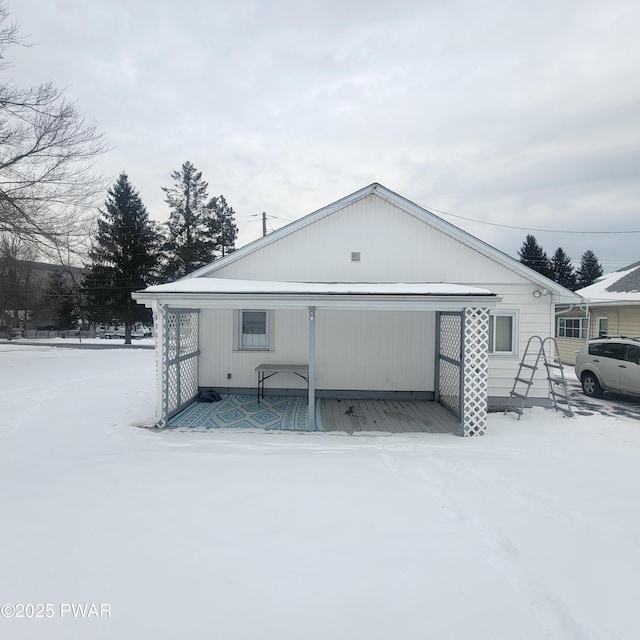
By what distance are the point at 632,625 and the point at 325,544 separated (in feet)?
7.07

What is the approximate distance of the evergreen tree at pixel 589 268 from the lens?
1619 inches

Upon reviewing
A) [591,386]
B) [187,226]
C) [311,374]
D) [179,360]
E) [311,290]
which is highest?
[187,226]

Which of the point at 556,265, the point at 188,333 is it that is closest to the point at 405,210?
the point at 188,333

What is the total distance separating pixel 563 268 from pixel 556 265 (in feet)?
2.20

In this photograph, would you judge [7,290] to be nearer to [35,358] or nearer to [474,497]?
[35,358]

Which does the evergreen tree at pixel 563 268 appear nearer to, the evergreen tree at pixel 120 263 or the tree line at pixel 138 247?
the tree line at pixel 138 247

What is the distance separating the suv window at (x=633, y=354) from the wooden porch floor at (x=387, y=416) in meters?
5.15

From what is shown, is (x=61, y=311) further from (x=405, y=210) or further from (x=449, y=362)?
(x=449, y=362)

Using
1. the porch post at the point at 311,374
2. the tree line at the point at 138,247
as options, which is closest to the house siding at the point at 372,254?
the porch post at the point at 311,374

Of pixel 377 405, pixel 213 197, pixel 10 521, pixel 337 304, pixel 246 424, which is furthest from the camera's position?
pixel 213 197

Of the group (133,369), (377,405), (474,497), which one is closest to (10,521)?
(474,497)

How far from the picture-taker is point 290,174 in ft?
55.5

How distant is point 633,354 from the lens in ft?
32.7

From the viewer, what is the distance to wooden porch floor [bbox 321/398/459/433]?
24.0 ft
